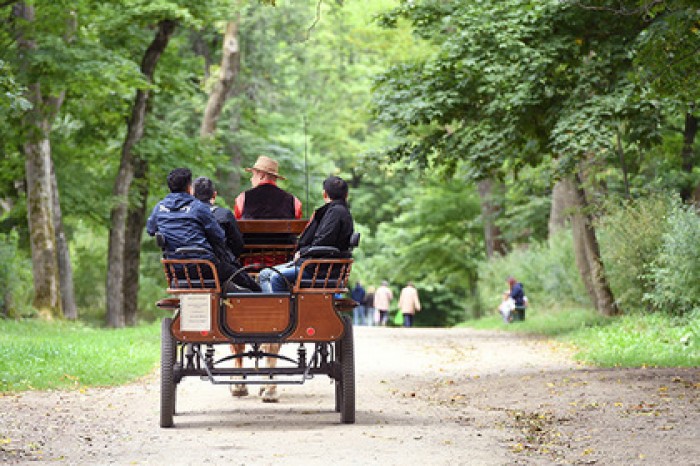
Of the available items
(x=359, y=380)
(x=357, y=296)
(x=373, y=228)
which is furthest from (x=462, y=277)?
(x=359, y=380)

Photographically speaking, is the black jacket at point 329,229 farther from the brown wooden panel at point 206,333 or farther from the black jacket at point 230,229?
the brown wooden panel at point 206,333

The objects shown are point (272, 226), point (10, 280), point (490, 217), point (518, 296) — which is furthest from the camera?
point (490, 217)

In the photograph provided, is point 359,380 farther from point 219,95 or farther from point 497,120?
point 219,95

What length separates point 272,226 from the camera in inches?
492

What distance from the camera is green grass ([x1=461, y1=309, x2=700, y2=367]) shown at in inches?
697

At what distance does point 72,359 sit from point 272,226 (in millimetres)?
6222

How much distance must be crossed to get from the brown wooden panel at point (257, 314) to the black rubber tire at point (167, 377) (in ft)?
1.70

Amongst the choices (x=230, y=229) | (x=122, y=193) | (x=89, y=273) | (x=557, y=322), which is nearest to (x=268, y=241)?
(x=230, y=229)

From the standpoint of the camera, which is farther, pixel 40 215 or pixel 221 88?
pixel 221 88

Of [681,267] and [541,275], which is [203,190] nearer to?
[681,267]

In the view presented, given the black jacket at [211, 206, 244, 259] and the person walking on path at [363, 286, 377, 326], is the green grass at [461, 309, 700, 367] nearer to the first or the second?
the black jacket at [211, 206, 244, 259]

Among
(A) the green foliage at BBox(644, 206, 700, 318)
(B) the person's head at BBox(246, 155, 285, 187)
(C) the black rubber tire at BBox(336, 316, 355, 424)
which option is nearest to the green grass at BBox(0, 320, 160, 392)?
(B) the person's head at BBox(246, 155, 285, 187)

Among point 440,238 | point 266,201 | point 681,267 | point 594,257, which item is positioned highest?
point 440,238

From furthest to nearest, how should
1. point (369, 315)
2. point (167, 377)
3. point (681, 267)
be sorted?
point (369, 315), point (681, 267), point (167, 377)
